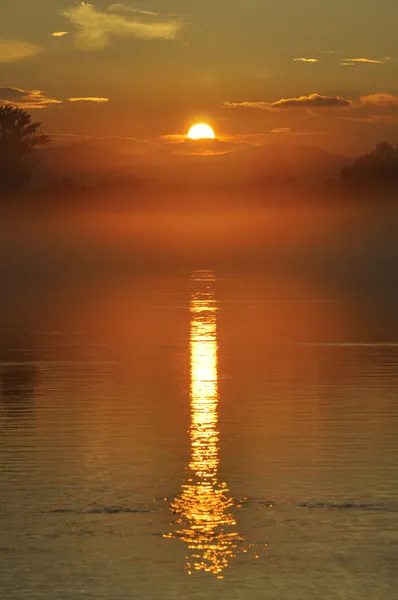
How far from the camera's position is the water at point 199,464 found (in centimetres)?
1380

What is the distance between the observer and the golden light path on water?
14297 mm

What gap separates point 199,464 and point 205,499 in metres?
1.91

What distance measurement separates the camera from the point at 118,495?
1661 cm

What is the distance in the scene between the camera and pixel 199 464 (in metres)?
18.4

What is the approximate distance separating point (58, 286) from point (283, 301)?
41.8 ft

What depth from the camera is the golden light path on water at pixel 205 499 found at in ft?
46.9

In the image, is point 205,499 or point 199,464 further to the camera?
point 199,464

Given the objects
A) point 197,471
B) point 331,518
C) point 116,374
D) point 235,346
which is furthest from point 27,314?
point 331,518

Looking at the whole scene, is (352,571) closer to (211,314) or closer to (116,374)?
(116,374)

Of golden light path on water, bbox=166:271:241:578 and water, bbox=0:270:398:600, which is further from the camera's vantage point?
golden light path on water, bbox=166:271:241:578

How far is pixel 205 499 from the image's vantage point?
648 inches

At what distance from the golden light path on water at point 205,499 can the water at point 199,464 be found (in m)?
0.03

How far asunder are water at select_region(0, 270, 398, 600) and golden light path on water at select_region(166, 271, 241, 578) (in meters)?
0.03

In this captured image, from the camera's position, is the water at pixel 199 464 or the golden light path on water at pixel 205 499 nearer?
the water at pixel 199 464
